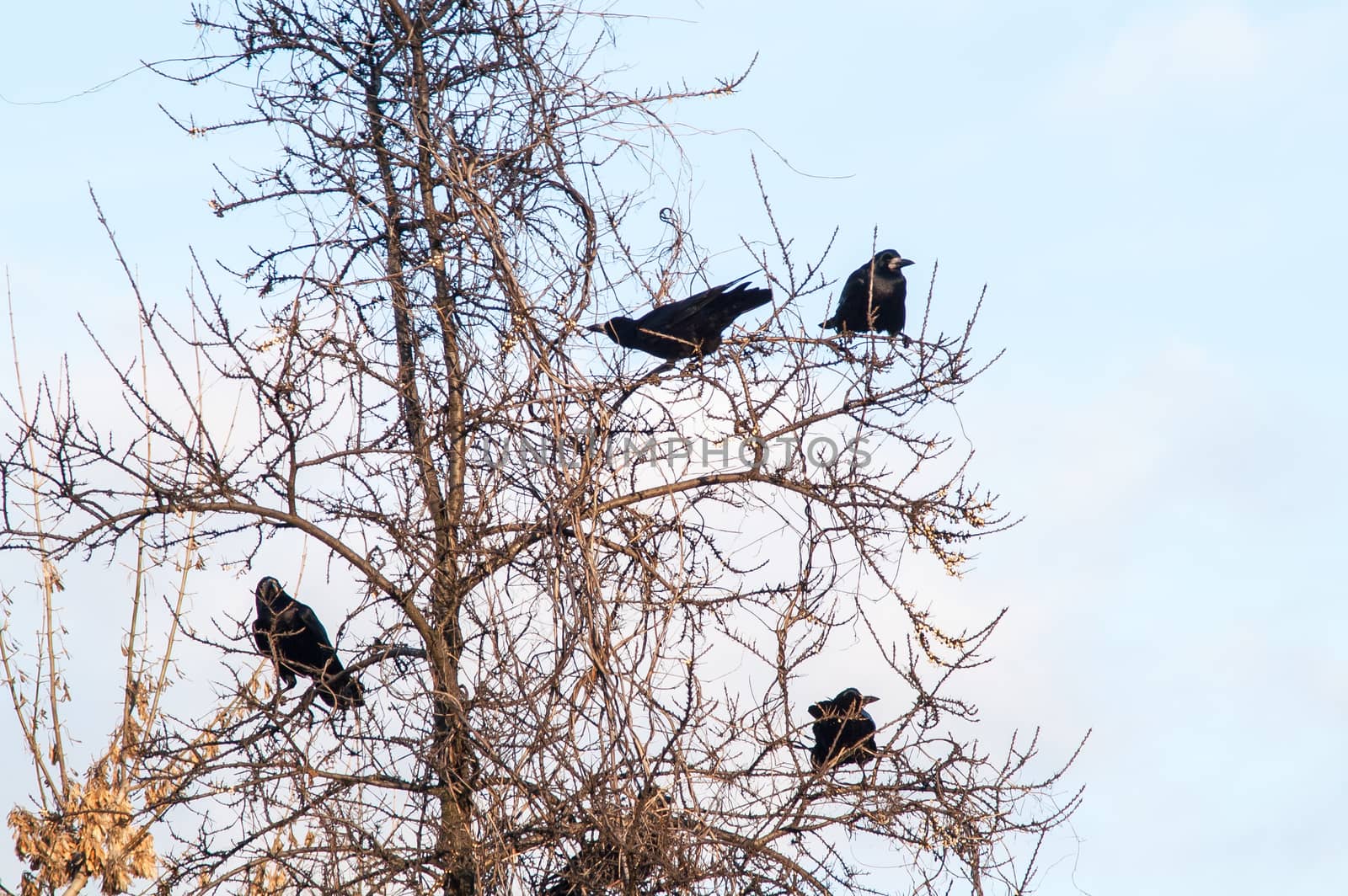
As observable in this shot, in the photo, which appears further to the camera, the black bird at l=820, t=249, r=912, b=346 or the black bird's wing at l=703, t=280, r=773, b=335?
the black bird at l=820, t=249, r=912, b=346

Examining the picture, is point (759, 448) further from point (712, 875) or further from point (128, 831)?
point (128, 831)

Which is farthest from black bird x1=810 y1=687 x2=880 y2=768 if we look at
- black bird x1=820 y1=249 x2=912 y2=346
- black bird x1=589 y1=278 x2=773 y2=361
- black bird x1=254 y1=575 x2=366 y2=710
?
black bird x1=820 y1=249 x2=912 y2=346

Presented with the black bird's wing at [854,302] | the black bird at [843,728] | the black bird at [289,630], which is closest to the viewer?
the black bird at [843,728]

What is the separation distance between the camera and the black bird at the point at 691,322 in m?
6.26

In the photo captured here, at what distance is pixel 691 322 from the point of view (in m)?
6.45

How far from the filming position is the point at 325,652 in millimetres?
6977

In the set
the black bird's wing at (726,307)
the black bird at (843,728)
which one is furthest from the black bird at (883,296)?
the black bird at (843,728)

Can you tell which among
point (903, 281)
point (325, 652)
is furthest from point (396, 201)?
point (903, 281)

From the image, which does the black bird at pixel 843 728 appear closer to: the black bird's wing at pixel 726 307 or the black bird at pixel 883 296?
the black bird's wing at pixel 726 307

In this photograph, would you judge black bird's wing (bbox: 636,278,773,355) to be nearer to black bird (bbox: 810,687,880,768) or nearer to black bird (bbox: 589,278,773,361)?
black bird (bbox: 589,278,773,361)

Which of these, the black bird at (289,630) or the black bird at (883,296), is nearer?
the black bird at (289,630)

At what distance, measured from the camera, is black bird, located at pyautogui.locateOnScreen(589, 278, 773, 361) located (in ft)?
20.5

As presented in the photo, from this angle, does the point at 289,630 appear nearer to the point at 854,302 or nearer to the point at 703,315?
the point at 703,315

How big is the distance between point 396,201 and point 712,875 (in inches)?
132
